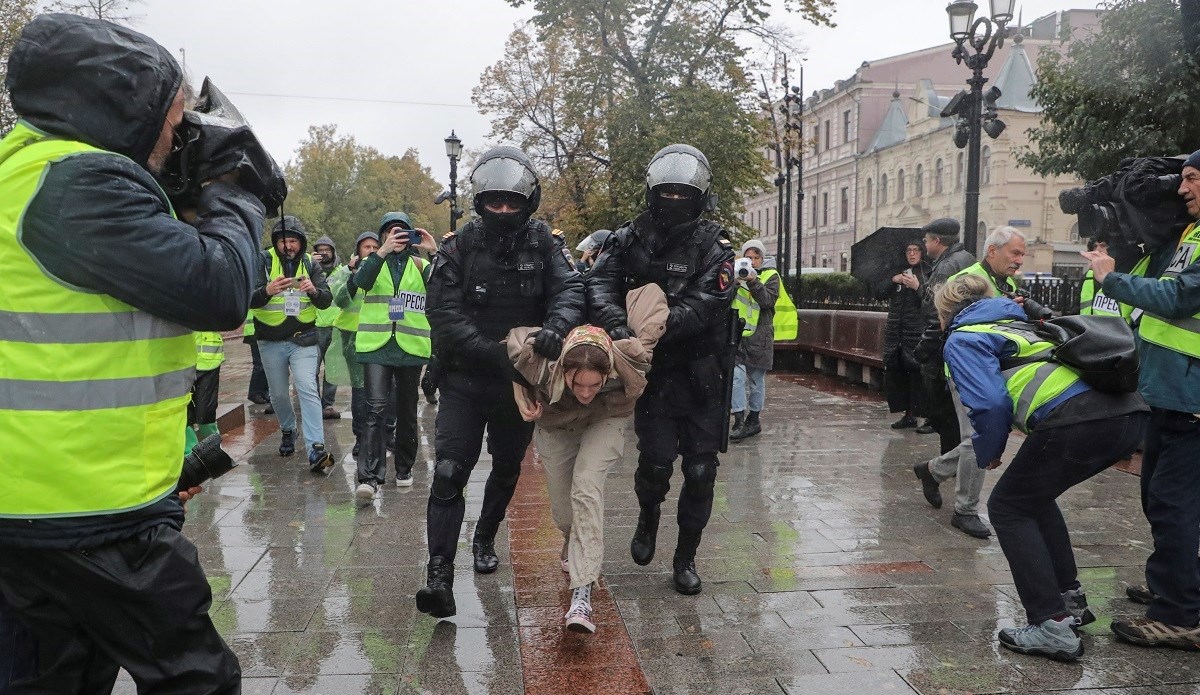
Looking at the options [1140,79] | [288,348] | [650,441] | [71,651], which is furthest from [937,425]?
[1140,79]

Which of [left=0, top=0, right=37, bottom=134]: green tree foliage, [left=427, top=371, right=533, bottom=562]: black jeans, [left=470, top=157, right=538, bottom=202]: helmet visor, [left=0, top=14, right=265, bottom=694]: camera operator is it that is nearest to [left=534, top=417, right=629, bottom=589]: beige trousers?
[left=427, top=371, right=533, bottom=562]: black jeans

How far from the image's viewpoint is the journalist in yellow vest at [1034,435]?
12.5 feet

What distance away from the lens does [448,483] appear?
172 inches

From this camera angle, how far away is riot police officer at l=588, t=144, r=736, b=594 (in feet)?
15.3

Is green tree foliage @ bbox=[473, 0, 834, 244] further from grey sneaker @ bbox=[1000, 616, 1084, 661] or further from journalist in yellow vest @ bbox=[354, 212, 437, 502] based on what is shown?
grey sneaker @ bbox=[1000, 616, 1084, 661]

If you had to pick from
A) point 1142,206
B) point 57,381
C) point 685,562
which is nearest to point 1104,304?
point 1142,206

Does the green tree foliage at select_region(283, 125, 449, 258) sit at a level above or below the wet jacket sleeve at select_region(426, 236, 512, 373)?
above

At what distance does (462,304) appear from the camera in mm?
4551

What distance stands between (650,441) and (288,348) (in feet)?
14.4

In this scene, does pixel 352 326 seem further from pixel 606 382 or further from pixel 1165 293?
Answer: pixel 1165 293

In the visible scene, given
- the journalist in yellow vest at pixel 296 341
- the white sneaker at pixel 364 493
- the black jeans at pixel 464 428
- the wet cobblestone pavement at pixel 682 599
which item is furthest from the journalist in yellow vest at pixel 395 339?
the black jeans at pixel 464 428

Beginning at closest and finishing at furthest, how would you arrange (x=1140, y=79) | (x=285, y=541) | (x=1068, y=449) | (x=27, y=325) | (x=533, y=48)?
(x=27, y=325) → (x=1068, y=449) → (x=285, y=541) → (x=1140, y=79) → (x=533, y=48)

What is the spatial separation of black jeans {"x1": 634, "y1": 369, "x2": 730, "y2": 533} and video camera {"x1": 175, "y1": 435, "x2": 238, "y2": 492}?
8.09 ft

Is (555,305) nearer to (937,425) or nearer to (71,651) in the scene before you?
(71,651)
